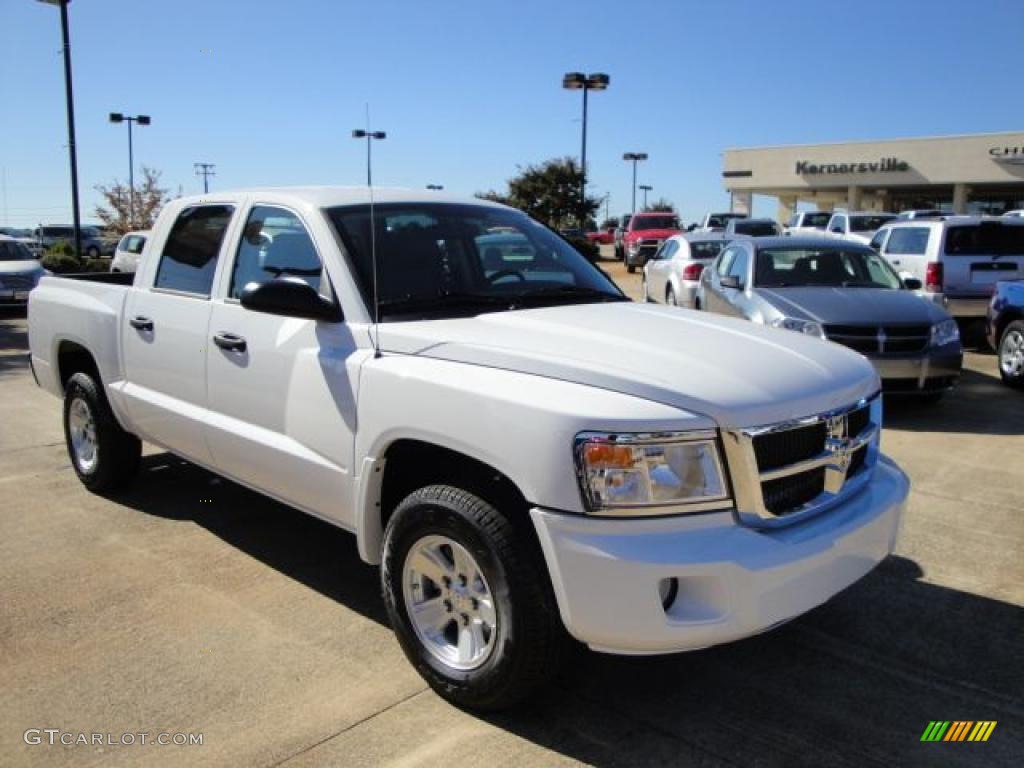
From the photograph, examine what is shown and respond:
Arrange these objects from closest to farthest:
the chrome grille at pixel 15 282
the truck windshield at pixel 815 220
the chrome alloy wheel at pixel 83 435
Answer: the chrome alloy wheel at pixel 83 435 → the chrome grille at pixel 15 282 → the truck windshield at pixel 815 220

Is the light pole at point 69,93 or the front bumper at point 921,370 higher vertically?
the light pole at point 69,93

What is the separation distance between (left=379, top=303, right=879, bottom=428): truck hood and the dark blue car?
7084mm

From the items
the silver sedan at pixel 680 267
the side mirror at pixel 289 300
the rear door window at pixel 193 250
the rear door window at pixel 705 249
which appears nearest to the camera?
the side mirror at pixel 289 300

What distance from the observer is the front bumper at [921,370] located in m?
8.11

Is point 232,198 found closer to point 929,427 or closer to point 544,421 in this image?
point 544,421

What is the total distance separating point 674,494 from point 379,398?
1.20 meters

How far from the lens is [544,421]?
2809mm

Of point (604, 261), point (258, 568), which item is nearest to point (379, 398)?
point (258, 568)

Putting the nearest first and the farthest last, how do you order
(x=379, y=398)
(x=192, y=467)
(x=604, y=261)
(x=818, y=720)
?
(x=818, y=720), (x=379, y=398), (x=192, y=467), (x=604, y=261)

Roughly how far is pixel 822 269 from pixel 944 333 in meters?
1.59

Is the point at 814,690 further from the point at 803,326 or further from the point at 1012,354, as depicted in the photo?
the point at 1012,354

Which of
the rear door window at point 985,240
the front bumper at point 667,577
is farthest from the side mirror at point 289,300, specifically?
the rear door window at point 985,240

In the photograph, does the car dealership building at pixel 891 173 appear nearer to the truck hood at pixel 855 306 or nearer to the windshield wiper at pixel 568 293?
the truck hood at pixel 855 306

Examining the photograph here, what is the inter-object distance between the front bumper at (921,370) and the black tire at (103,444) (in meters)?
6.11
